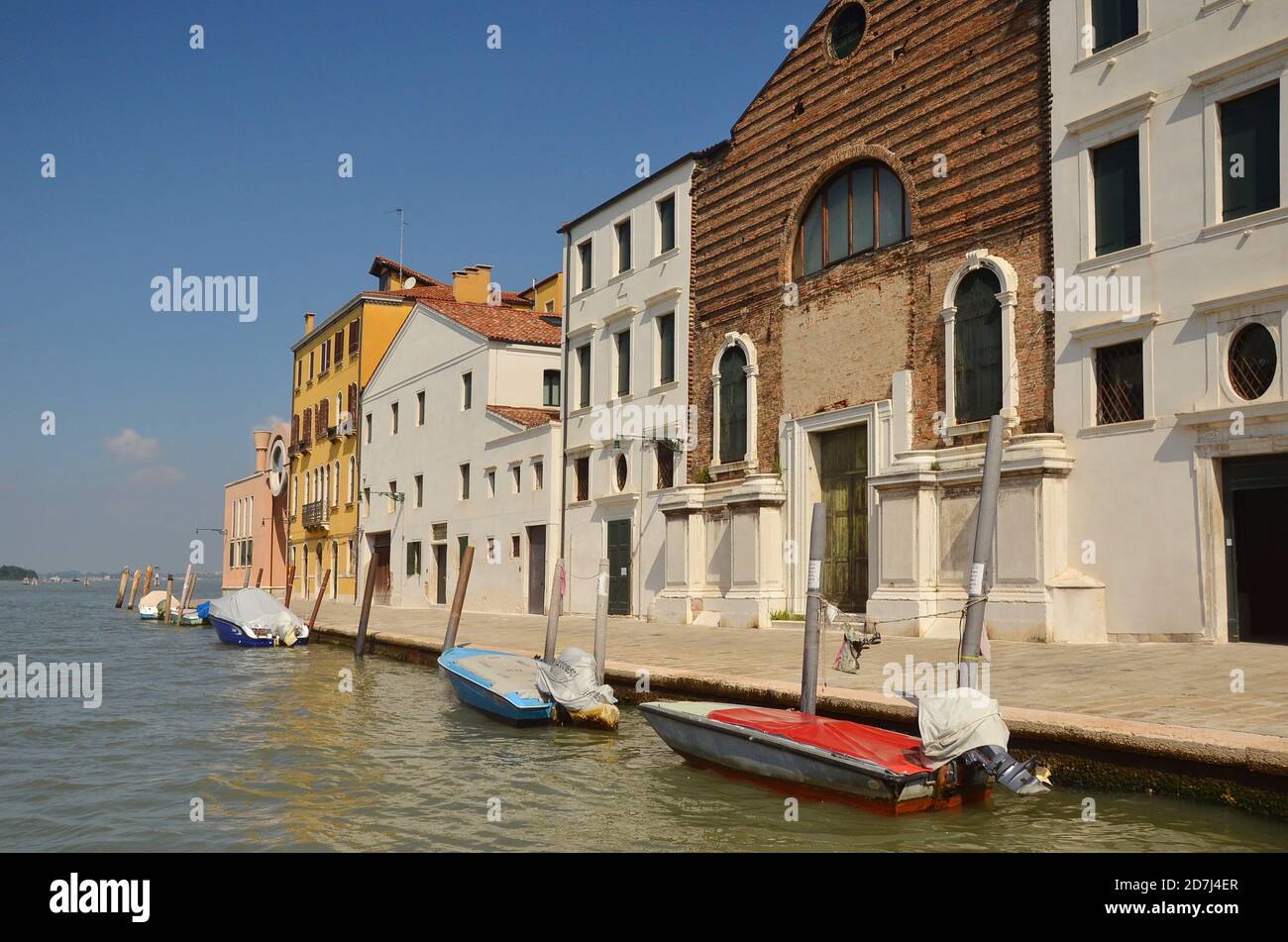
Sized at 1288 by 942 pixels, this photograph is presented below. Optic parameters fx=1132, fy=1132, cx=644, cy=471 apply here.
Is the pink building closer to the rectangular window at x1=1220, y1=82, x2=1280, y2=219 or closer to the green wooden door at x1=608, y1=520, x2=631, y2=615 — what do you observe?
the green wooden door at x1=608, y1=520, x2=631, y2=615

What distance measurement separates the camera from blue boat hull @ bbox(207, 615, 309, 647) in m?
26.9

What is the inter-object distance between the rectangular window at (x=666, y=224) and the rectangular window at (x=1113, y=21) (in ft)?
34.5

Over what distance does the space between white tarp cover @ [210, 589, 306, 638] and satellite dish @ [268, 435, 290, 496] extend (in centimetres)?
2368

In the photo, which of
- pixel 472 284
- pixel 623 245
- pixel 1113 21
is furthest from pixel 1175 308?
pixel 472 284

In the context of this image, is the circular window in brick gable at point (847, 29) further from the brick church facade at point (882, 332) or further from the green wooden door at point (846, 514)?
the green wooden door at point (846, 514)

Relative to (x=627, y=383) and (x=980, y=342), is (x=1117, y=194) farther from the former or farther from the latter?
(x=627, y=383)

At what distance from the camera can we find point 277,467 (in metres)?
52.8

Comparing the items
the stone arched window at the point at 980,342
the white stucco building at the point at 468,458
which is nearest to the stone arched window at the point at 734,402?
the stone arched window at the point at 980,342

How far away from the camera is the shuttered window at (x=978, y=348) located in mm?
16734

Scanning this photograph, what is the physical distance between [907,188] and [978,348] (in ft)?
10.5

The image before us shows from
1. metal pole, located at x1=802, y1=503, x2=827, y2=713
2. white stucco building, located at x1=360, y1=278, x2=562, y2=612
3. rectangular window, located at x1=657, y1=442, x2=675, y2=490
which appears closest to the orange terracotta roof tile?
white stucco building, located at x1=360, y1=278, x2=562, y2=612

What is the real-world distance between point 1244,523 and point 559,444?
1717 cm
